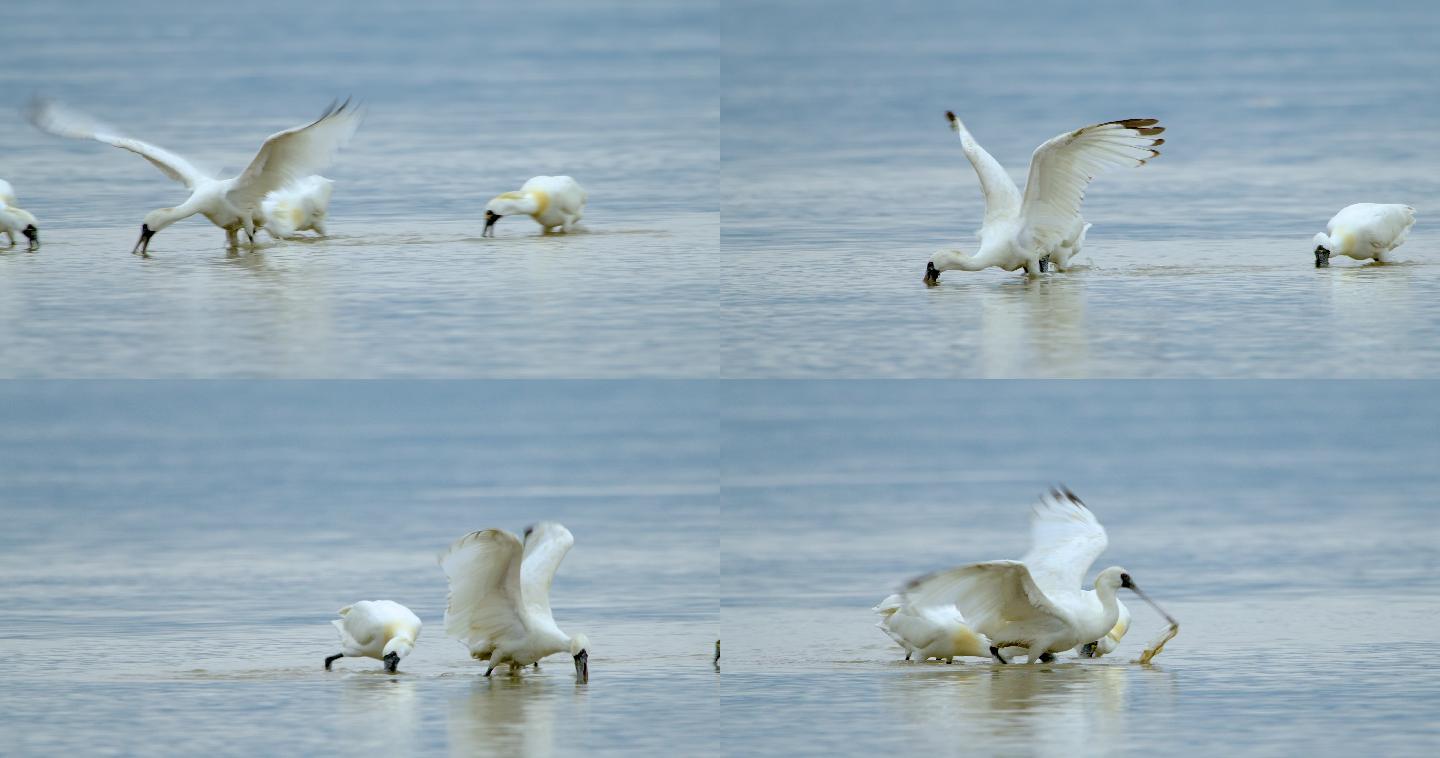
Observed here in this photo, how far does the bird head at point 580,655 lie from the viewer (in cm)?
1530

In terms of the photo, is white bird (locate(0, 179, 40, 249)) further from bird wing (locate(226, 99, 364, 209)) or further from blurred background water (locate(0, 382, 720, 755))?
blurred background water (locate(0, 382, 720, 755))

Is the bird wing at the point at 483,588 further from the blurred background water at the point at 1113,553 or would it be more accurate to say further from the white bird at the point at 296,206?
the white bird at the point at 296,206

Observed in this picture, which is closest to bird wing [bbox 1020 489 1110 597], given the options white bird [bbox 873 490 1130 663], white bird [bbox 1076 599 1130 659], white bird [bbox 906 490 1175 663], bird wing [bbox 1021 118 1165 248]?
white bird [bbox 906 490 1175 663]

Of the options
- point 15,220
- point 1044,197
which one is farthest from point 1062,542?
point 15,220

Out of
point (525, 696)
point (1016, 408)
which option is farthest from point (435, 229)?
point (1016, 408)

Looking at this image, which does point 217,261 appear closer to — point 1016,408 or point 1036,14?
point 1016,408

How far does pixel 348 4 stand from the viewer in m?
56.1

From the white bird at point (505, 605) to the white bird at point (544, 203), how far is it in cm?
537

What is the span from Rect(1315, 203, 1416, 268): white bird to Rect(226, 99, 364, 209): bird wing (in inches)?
281

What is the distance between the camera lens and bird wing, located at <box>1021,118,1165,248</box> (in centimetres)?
1809

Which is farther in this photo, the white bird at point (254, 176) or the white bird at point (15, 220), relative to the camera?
the white bird at point (15, 220)

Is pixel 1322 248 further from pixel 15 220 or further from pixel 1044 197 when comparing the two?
pixel 15 220

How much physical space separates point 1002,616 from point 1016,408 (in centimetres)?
1520

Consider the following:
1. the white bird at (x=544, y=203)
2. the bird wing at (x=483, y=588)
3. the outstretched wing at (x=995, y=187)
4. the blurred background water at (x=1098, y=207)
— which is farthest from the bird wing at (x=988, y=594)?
the white bird at (x=544, y=203)
